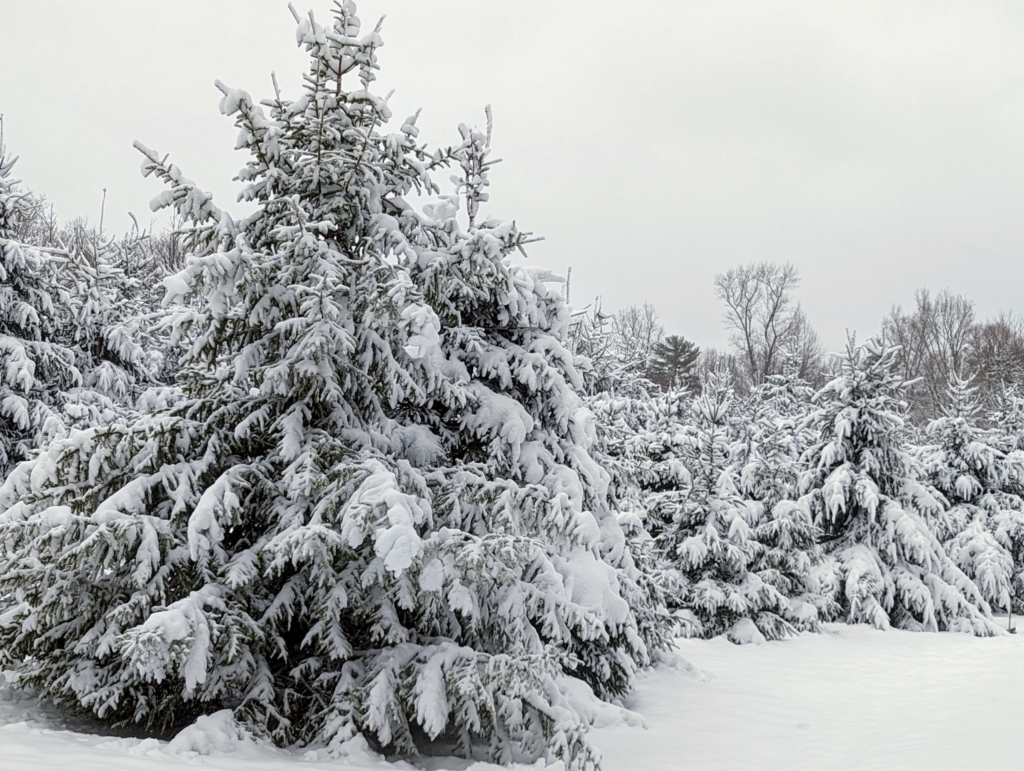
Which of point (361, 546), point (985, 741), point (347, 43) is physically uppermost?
point (347, 43)

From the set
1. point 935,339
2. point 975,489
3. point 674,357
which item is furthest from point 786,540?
point 935,339

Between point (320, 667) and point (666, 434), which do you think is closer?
point (320, 667)

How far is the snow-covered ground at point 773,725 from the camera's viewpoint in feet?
13.5

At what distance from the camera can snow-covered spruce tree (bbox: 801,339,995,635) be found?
41.1ft

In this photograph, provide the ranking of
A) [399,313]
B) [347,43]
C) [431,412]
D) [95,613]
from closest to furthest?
[95,613]
[399,313]
[347,43]
[431,412]

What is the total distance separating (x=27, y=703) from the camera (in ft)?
16.6

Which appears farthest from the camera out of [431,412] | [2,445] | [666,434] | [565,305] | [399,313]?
[666,434]

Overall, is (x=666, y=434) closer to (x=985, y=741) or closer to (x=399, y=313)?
(x=985, y=741)

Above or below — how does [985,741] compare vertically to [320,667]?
below

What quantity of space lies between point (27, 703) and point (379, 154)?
4.53m

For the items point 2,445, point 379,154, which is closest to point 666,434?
point 379,154

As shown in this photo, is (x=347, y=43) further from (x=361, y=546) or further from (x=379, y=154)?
(x=361, y=546)

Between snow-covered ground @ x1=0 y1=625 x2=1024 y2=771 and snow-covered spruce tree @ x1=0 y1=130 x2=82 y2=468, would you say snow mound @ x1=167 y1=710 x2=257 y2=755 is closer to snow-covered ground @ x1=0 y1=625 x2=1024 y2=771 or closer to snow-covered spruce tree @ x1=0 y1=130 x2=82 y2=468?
snow-covered ground @ x1=0 y1=625 x2=1024 y2=771

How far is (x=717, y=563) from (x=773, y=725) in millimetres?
4410
